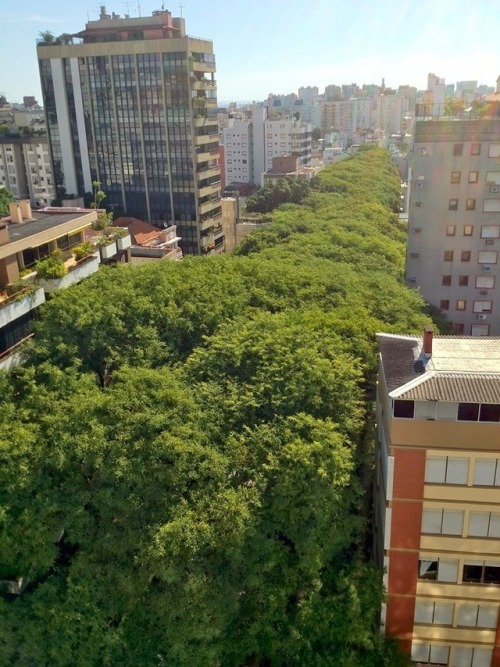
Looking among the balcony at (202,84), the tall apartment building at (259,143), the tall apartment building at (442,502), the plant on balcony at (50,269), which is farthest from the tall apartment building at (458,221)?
the tall apartment building at (259,143)

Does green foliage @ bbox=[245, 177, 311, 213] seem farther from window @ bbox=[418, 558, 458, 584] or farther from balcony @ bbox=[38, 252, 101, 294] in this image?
window @ bbox=[418, 558, 458, 584]

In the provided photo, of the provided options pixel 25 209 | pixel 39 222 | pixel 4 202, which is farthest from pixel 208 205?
pixel 39 222

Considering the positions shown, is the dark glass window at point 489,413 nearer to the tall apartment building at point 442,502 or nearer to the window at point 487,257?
the tall apartment building at point 442,502

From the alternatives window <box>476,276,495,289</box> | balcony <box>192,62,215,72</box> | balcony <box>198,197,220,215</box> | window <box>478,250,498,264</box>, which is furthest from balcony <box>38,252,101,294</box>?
balcony <box>192,62,215,72</box>

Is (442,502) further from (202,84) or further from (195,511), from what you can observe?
(202,84)

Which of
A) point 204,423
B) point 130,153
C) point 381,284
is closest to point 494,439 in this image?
point 204,423
